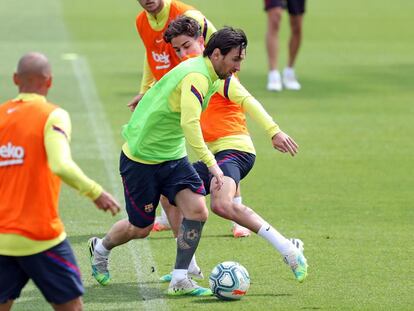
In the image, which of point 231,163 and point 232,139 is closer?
point 231,163

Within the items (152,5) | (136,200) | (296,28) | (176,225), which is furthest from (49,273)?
(296,28)

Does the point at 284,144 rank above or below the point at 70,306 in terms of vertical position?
below

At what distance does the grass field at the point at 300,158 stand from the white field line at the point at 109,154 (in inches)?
0.7

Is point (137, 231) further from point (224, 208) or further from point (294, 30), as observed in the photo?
point (294, 30)

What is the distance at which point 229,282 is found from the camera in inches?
339

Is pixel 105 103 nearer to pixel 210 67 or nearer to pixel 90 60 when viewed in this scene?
pixel 90 60

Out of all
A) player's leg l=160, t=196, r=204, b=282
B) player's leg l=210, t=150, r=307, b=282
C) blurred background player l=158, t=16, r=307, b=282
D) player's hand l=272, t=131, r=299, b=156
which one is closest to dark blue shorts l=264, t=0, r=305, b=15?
blurred background player l=158, t=16, r=307, b=282

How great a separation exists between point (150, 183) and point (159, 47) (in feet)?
7.91

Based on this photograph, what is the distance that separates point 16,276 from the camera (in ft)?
22.4

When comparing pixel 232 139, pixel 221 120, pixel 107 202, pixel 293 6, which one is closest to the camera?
pixel 107 202

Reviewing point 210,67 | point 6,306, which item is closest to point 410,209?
point 210,67

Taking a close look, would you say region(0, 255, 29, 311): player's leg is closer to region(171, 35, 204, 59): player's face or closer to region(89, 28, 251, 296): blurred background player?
region(89, 28, 251, 296): blurred background player

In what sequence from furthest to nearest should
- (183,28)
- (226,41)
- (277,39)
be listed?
(277,39)
(183,28)
(226,41)

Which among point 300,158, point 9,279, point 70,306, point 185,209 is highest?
point 9,279
